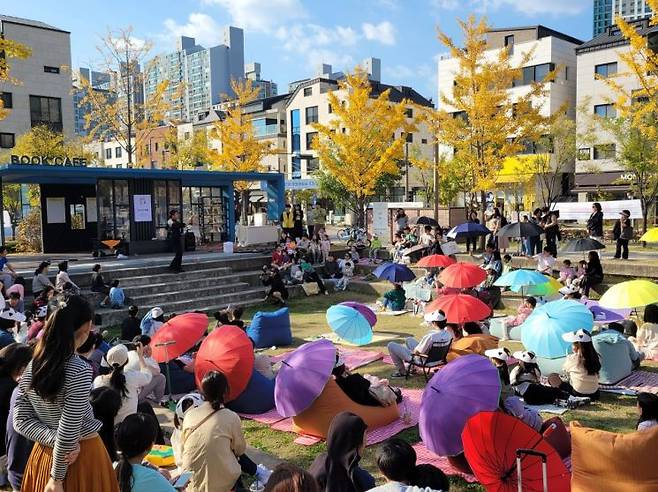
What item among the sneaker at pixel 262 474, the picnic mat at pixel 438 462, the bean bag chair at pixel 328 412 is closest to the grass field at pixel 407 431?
the picnic mat at pixel 438 462

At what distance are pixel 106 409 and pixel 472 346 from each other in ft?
20.3

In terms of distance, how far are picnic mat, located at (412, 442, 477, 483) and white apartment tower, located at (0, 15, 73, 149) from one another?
47.2 m

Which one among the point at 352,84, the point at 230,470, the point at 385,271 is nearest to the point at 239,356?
the point at 230,470

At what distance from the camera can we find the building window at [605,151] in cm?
3519

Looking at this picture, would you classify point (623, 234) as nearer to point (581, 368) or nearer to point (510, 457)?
point (581, 368)

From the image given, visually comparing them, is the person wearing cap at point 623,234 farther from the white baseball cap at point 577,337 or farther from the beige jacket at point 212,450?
the beige jacket at point 212,450

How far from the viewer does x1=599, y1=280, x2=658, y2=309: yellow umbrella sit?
32.4ft

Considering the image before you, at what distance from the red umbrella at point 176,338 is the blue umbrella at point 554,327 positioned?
16.2 feet

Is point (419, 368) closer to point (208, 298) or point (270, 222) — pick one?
point (208, 298)

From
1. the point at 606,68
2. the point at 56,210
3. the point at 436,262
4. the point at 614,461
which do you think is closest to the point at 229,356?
the point at 614,461

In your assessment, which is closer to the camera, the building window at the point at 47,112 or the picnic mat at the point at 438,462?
the picnic mat at the point at 438,462

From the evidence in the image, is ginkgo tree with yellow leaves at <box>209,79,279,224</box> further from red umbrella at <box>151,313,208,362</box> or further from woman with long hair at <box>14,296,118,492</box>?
woman with long hair at <box>14,296,118,492</box>

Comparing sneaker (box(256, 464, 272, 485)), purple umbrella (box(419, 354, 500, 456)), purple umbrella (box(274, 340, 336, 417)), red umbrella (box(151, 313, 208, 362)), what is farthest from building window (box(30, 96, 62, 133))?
purple umbrella (box(419, 354, 500, 456))

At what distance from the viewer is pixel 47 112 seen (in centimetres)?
4741
